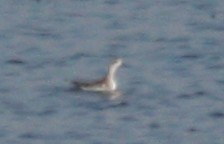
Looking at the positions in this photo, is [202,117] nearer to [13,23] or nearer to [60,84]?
[60,84]

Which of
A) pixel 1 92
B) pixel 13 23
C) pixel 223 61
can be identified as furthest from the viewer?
pixel 13 23

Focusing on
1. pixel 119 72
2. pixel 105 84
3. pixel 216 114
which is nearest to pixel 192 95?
pixel 216 114

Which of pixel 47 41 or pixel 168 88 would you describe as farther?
pixel 47 41

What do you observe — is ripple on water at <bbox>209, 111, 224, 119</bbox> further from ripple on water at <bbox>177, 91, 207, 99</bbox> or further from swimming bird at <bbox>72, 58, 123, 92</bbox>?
swimming bird at <bbox>72, 58, 123, 92</bbox>

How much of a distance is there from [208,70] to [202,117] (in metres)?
3.29

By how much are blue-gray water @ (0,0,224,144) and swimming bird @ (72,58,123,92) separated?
159 millimetres

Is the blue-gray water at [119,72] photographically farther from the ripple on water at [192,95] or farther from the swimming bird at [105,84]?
the swimming bird at [105,84]

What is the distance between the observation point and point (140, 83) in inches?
1115

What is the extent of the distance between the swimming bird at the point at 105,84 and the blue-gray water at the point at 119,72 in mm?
159

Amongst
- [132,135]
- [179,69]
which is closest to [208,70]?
[179,69]

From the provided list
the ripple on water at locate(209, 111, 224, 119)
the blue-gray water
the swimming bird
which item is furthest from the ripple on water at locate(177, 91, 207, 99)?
the swimming bird

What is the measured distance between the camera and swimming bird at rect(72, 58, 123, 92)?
91.0 feet

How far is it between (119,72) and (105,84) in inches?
72.5

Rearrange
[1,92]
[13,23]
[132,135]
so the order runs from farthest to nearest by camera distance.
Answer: [13,23] < [1,92] < [132,135]
